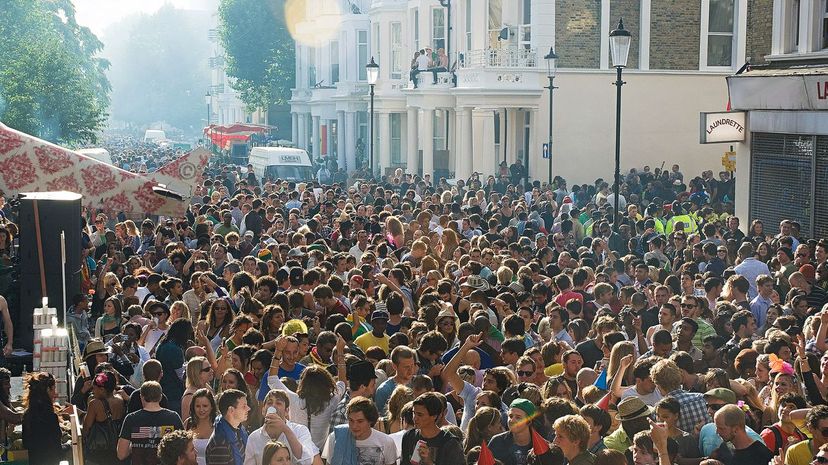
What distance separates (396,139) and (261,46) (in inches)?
946

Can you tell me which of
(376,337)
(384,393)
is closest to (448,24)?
(376,337)

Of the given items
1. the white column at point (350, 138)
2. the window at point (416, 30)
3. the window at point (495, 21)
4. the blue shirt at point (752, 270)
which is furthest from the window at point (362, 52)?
the blue shirt at point (752, 270)

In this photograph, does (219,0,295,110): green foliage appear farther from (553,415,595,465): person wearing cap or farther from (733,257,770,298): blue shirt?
(553,415,595,465): person wearing cap

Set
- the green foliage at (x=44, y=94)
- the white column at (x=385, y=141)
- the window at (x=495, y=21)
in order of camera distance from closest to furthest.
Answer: the window at (x=495, y=21)
the green foliage at (x=44, y=94)
the white column at (x=385, y=141)

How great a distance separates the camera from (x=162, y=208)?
2127 cm

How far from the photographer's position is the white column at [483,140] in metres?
38.5

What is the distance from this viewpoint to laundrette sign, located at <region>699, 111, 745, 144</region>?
24.2 m

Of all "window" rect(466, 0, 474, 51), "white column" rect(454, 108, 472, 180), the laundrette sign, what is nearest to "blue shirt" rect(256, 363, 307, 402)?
the laundrette sign

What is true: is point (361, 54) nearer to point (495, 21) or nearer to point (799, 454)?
point (495, 21)

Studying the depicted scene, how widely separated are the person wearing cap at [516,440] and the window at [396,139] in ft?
156

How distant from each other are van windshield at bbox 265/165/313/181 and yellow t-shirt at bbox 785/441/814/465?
38.1m

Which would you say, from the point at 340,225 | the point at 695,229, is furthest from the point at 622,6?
the point at 340,225

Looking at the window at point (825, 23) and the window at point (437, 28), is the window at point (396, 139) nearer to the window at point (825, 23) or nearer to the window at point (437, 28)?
the window at point (437, 28)

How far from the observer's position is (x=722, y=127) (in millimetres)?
24344
